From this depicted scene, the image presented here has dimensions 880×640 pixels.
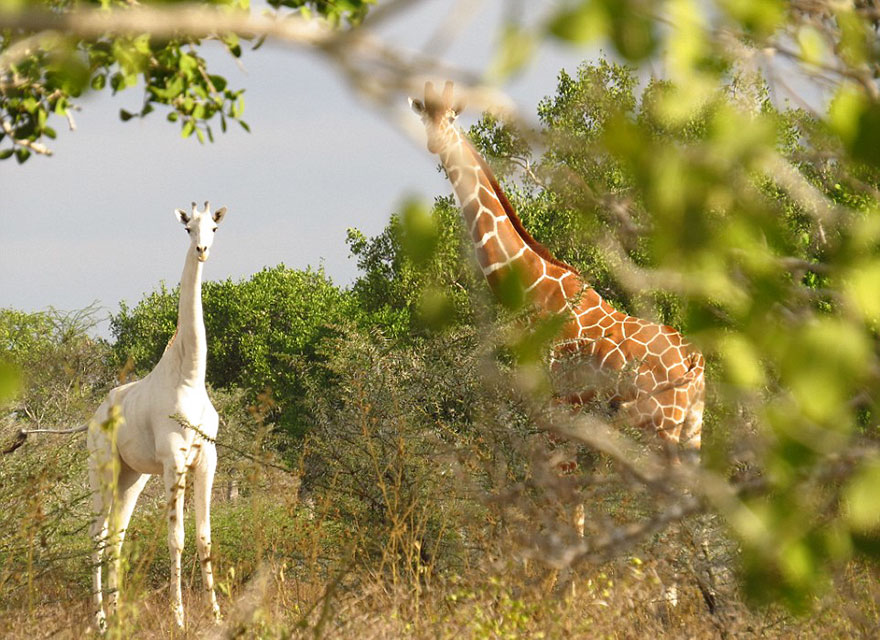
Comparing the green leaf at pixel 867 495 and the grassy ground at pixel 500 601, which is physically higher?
the green leaf at pixel 867 495

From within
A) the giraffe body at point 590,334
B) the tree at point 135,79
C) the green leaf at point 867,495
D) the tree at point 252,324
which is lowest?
the tree at point 252,324

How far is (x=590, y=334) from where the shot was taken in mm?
7957

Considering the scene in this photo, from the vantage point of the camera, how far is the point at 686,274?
137 cm

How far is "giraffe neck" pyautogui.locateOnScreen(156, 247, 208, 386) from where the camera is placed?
7.98 metres

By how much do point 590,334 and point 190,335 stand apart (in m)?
2.90

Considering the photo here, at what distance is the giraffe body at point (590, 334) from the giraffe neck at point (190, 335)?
2.00 m

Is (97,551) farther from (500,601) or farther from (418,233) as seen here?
(418,233)

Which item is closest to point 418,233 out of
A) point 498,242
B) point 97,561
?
point 97,561

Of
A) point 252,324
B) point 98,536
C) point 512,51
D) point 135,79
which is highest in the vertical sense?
point 512,51

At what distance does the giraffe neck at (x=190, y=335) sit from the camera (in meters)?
7.98

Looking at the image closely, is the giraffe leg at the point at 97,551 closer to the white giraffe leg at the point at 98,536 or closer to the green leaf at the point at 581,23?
the white giraffe leg at the point at 98,536

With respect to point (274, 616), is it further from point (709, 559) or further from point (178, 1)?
point (178, 1)

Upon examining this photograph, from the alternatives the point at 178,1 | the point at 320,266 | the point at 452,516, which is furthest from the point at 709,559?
the point at 320,266

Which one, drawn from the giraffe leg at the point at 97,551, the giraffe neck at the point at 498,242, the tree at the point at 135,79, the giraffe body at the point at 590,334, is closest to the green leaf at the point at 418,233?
the tree at the point at 135,79
